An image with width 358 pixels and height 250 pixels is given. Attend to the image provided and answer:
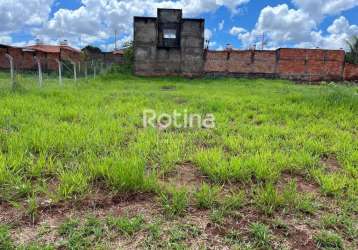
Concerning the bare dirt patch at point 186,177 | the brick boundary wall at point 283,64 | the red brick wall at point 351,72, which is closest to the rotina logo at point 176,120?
the bare dirt patch at point 186,177

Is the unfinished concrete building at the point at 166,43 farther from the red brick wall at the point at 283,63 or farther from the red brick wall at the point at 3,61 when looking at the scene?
the red brick wall at the point at 3,61

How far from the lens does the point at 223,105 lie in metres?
6.66

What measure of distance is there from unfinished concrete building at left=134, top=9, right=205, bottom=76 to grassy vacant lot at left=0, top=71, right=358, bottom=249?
47.8 ft

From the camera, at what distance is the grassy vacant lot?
1.86 meters

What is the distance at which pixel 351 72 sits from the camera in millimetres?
21000

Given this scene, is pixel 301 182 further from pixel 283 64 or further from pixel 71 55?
pixel 71 55

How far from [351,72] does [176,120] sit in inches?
807

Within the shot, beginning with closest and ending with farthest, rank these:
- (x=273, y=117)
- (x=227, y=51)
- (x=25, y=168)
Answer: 1. (x=25, y=168)
2. (x=273, y=117)
3. (x=227, y=51)

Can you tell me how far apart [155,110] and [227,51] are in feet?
50.0

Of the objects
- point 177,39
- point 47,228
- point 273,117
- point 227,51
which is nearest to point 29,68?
point 177,39

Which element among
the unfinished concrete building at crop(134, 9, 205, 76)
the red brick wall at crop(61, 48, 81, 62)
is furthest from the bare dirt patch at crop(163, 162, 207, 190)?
the red brick wall at crop(61, 48, 81, 62)

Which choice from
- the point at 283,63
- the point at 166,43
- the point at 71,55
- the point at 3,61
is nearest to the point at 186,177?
the point at 166,43

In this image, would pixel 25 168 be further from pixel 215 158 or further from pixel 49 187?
pixel 215 158

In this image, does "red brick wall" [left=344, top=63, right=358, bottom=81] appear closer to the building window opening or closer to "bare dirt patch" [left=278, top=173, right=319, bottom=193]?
the building window opening
